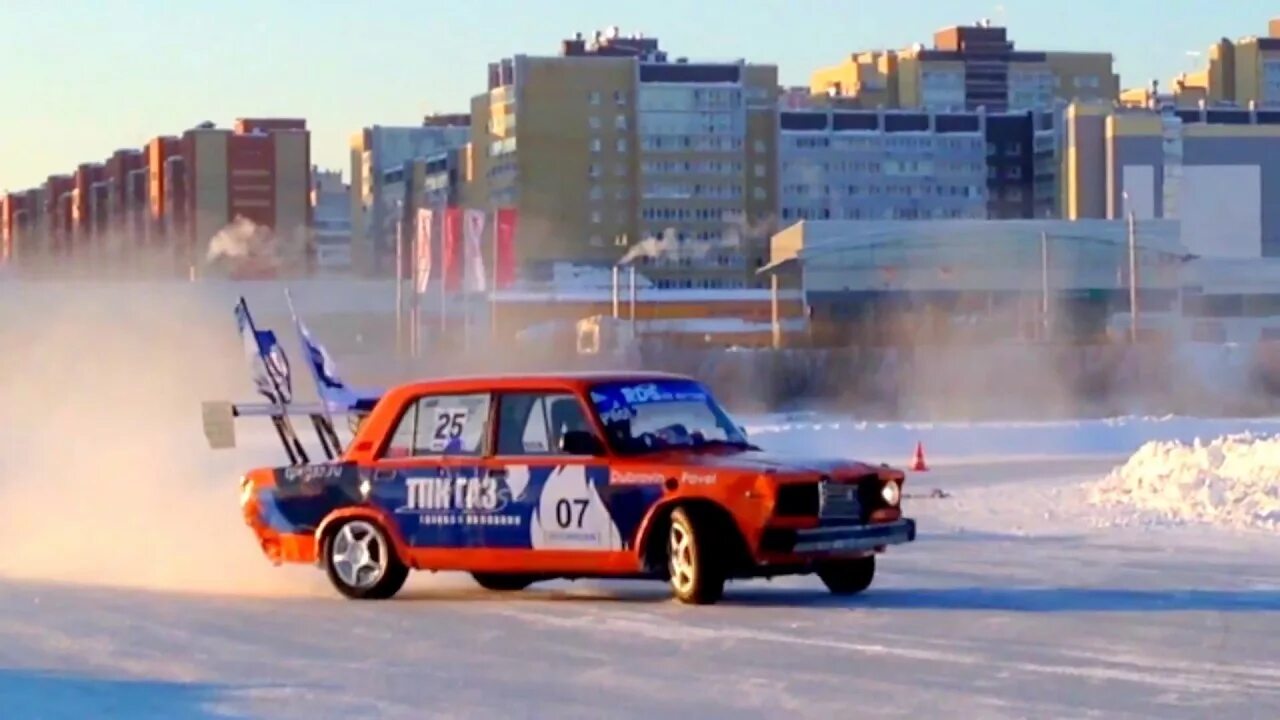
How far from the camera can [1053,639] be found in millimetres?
13086

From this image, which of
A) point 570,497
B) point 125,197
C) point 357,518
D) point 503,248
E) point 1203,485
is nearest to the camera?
point 570,497

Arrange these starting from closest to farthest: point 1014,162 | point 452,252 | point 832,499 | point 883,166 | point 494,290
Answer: point 832,499
point 494,290
point 452,252
point 883,166
point 1014,162

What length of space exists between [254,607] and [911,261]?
9448cm

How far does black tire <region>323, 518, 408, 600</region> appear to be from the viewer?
1636cm

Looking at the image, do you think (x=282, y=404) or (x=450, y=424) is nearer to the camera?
(x=450, y=424)

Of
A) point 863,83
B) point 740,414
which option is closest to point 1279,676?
point 740,414

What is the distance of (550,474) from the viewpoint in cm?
1568

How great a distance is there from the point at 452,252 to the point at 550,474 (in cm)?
7065

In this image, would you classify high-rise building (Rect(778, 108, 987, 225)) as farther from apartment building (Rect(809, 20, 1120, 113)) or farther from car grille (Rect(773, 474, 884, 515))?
car grille (Rect(773, 474, 884, 515))

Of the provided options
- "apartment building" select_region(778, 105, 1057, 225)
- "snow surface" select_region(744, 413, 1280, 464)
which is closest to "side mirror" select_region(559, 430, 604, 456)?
"snow surface" select_region(744, 413, 1280, 464)

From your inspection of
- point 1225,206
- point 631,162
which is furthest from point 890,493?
point 1225,206

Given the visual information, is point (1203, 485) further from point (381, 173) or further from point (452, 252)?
point (381, 173)

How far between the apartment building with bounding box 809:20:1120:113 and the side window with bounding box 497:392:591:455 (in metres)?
157

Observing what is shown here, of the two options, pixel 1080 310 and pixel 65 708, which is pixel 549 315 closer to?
pixel 1080 310
